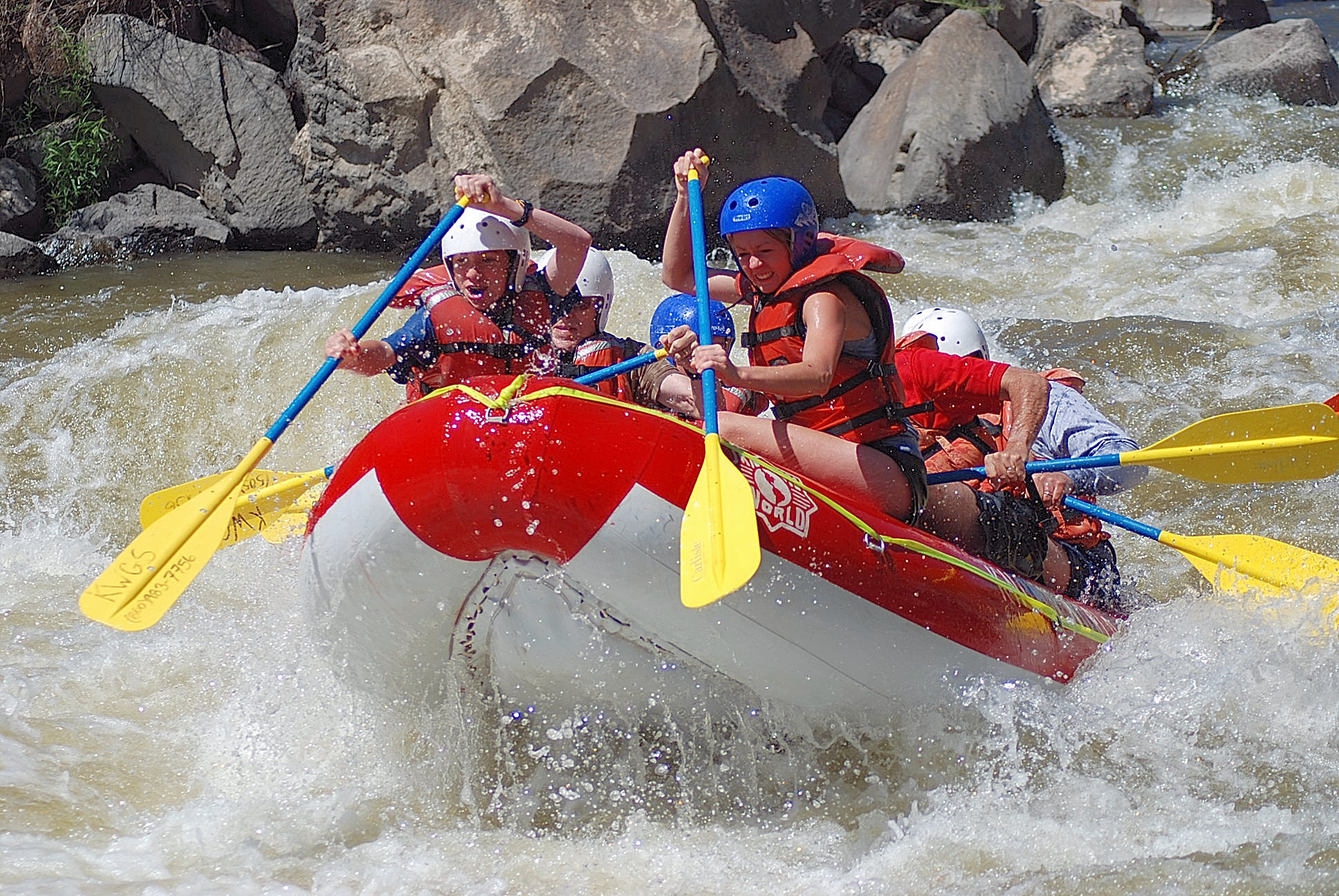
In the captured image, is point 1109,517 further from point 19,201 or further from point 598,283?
point 19,201

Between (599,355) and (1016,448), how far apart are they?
137cm

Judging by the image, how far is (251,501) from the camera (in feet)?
12.1

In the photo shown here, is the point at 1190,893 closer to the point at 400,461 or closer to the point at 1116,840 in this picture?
the point at 1116,840

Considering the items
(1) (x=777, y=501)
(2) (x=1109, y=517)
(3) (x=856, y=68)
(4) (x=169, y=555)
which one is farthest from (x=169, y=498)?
(3) (x=856, y=68)

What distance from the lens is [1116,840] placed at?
3166 millimetres

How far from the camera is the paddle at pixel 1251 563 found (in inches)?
160

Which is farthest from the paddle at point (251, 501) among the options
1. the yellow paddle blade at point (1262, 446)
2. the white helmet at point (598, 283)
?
the yellow paddle blade at point (1262, 446)

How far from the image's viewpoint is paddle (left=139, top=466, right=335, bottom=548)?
12.0ft

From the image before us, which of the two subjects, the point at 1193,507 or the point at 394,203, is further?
the point at 394,203

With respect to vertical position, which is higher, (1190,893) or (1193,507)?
(1190,893)

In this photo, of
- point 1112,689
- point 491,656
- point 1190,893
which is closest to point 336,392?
point 491,656

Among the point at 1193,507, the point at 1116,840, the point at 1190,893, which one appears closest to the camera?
the point at 1190,893

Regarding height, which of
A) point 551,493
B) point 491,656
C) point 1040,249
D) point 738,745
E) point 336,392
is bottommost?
point 1040,249

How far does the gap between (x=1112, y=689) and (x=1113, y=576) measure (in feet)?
2.17
